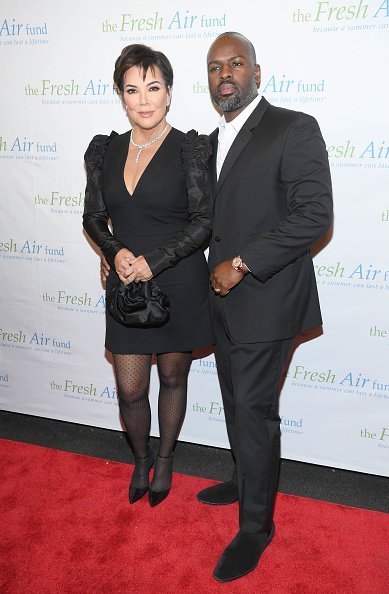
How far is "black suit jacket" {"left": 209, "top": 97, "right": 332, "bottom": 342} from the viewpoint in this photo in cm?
185

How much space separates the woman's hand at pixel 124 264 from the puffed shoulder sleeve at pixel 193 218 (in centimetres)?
7

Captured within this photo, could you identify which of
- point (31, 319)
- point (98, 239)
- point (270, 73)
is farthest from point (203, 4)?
point (31, 319)

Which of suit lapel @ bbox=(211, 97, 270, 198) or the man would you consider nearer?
the man

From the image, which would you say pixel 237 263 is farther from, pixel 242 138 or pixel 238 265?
pixel 242 138

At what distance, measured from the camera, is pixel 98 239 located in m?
2.30

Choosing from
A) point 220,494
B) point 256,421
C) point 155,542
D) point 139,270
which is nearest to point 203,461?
point 220,494

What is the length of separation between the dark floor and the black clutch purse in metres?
1.06

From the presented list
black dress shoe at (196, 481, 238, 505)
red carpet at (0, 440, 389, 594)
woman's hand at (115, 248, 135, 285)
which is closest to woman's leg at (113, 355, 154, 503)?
red carpet at (0, 440, 389, 594)

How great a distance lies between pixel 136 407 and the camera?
2.46 meters

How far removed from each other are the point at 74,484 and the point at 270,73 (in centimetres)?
212

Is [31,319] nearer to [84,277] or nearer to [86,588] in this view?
[84,277]

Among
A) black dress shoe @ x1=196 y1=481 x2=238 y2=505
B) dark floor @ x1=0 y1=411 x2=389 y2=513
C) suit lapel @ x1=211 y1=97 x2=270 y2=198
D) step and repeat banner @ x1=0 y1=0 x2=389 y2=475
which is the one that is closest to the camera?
suit lapel @ x1=211 y1=97 x2=270 y2=198

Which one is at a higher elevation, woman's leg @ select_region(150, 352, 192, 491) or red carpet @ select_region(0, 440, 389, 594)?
woman's leg @ select_region(150, 352, 192, 491)

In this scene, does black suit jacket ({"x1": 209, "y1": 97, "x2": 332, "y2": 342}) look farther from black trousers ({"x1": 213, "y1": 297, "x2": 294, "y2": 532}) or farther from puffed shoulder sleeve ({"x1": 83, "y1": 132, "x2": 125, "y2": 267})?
puffed shoulder sleeve ({"x1": 83, "y1": 132, "x2": 125, "y2": 267})
